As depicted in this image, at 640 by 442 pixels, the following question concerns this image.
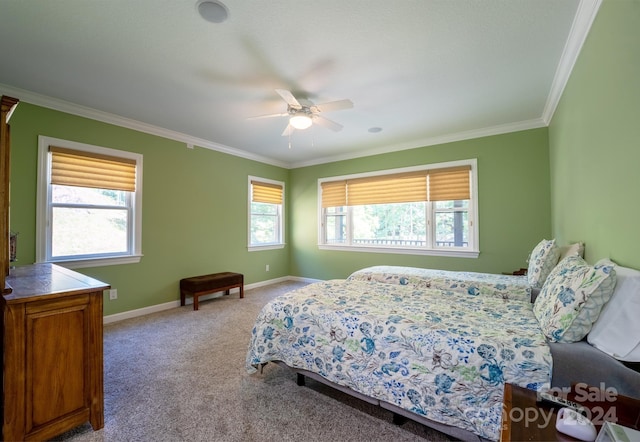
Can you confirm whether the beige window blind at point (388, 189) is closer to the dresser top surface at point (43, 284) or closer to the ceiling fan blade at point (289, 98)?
the ceiling fan blade at point (289, 98)

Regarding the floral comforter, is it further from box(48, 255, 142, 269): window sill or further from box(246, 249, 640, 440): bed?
box(48, 255, 142, 269): window sill

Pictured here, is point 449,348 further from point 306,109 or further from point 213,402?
point 306,109

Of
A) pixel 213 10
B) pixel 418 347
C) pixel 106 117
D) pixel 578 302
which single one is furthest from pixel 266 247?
pixel 578 302

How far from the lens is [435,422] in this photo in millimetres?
1491

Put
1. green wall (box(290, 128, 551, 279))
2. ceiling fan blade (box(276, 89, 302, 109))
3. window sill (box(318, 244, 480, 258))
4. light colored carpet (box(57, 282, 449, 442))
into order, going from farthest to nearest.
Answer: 1. window sill (box(318, 244, 480, 258))
2. green wall (box(290, 128, 551, 279))
3. ceiling fan blade (box(276, 89, 302, 109))
4. light colored carpet (box(57, 282, 449, 442))

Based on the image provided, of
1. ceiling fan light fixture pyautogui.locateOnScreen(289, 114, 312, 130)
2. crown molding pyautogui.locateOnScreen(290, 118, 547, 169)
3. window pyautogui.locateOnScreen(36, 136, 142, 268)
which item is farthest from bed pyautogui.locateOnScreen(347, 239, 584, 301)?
window pyautogui.locateOnScreen(36, 136, 142, 268)

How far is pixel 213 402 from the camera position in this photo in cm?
196

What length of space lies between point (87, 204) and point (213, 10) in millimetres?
2946

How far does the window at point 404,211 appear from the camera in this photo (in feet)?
14.1

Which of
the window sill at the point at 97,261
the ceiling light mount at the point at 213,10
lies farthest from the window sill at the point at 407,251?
the ceiling light mount at the point at 213,10

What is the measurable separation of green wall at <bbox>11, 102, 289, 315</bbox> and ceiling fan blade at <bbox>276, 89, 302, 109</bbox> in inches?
98.6

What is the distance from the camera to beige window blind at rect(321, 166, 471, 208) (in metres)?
4.34

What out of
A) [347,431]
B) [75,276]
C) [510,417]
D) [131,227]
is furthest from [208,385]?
[131,227]

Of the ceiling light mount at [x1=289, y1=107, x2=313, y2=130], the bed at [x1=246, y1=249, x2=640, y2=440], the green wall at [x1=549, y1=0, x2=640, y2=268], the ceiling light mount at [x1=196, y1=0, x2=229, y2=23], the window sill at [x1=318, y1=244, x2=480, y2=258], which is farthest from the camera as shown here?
the window sill at [x1=318, y1=244, x2=480, y2=258]
